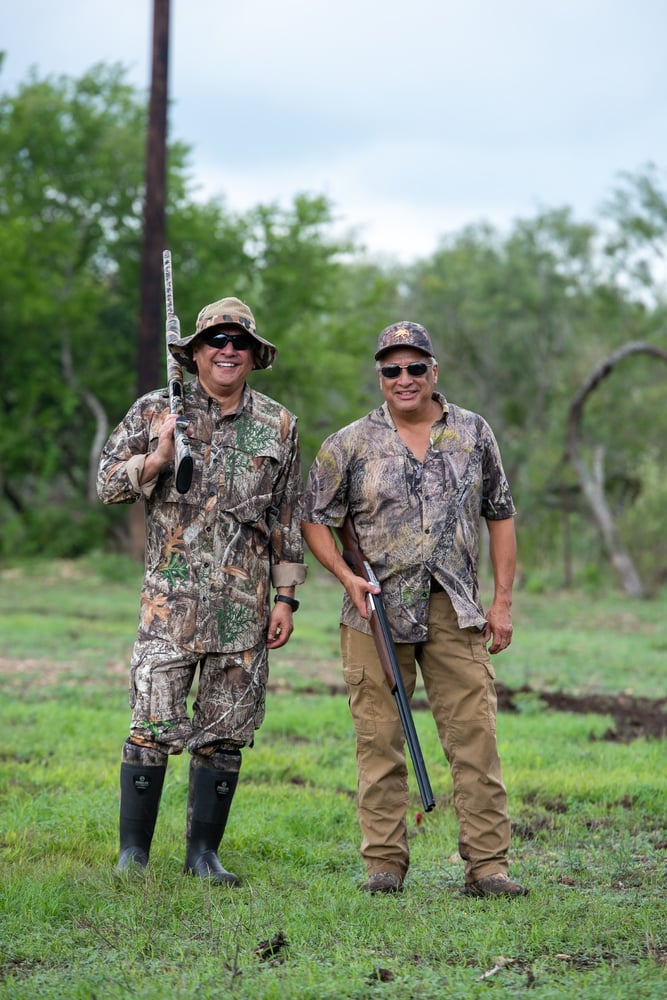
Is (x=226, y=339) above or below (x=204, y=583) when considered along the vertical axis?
above

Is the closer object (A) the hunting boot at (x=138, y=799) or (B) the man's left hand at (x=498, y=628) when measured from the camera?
(A) the hunting boot at (x=138, y=799)

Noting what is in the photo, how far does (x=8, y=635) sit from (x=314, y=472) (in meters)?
9.96

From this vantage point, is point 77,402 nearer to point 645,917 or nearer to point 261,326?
point 261,326

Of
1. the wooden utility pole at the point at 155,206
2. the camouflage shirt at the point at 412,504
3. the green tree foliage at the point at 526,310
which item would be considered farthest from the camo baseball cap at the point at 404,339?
the green tree foliage at the point at 526,310

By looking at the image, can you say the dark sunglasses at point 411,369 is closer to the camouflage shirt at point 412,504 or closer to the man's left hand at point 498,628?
the camouflage shirt at point 412,504

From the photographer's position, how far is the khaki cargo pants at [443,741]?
5.35 m

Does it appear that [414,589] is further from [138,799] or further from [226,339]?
[138,799]

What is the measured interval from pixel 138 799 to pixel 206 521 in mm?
1206

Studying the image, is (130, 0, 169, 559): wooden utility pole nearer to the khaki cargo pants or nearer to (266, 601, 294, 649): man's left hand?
(266, 601, 294, 649): man's left hand

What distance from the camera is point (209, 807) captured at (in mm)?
5484

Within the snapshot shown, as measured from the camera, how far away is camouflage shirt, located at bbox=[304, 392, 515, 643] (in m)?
5.43

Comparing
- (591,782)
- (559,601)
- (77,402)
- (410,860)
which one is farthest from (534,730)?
(77,402)

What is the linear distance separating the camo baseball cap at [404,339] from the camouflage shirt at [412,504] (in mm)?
311

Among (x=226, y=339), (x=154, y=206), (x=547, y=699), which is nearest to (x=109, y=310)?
(x=154, y=206)
